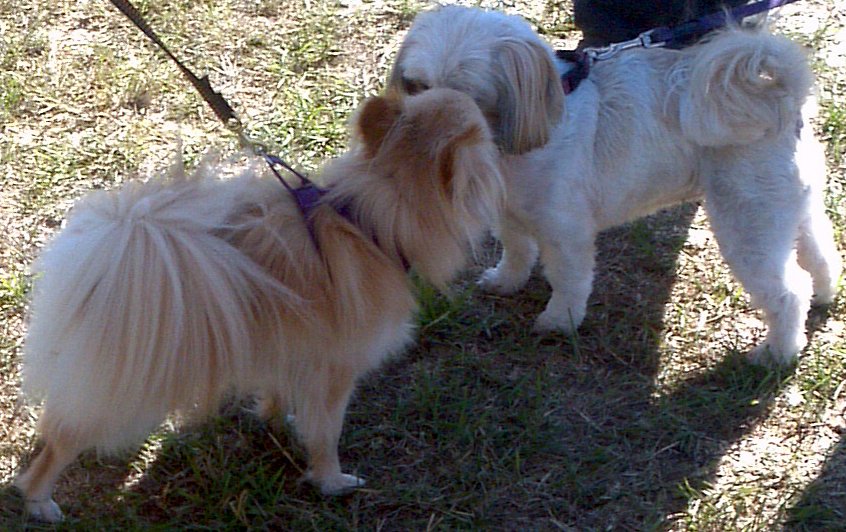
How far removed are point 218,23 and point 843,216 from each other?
2.60 metres

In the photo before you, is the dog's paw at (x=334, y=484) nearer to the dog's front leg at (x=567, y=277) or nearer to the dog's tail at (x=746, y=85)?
the dog's front leg at (x=567, y=277)

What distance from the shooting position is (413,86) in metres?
2.44

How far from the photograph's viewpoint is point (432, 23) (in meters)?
2.49

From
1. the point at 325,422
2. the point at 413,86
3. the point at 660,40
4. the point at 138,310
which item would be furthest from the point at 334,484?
the point at 660,40

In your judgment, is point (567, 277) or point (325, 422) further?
point (567, 277)

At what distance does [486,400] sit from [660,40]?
112 centimetres

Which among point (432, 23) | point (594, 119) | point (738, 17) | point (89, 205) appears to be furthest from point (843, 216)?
point (89, 205)

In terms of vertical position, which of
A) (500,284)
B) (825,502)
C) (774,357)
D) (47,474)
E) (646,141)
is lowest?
(825,502)

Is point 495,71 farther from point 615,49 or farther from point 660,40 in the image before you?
point 660,40

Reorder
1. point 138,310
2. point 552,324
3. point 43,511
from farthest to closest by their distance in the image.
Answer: point 552,324, point 43,511, point 138,310

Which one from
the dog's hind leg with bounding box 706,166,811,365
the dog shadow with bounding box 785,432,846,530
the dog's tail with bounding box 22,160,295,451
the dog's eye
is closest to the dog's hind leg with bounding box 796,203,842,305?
the dog's hind leg with bounding box 706,166,811,365

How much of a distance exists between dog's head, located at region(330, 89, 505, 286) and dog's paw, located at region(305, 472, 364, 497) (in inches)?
23.5

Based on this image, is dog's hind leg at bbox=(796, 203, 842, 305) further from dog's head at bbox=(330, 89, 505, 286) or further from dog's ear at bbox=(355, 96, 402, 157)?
dog's ear at bbox=(355, 96, 402, 157)

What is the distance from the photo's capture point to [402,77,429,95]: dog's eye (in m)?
2.41
